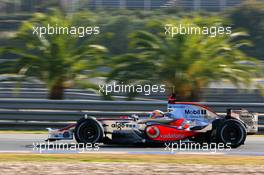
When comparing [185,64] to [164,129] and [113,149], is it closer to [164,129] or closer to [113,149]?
[164,129]

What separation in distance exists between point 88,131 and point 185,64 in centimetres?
692

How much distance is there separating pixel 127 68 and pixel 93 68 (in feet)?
3.28

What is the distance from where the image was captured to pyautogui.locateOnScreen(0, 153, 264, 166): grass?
10.2 m

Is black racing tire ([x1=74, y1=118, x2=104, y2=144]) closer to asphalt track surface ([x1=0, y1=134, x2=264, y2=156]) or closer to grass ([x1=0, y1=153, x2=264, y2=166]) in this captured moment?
asphalt track surface ([x1=0, y1=134, x2=264, y2=156])

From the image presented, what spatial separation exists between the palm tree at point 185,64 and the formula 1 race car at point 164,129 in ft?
19.6

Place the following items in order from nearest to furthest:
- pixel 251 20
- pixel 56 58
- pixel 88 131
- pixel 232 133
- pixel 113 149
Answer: pixel 113 149 → pixel 88 131 → pixel 232 133 → pixel 56 58 → pixel 251 20

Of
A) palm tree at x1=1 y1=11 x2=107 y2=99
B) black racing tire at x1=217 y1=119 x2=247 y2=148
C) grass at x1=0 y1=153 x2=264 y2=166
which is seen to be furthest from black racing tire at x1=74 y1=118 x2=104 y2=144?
palm tree at x1=1 y1=11 x2=107 y2=99

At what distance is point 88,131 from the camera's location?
1196 cm

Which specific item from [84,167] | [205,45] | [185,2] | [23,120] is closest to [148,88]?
[205,45]

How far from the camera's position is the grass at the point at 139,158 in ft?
33.3

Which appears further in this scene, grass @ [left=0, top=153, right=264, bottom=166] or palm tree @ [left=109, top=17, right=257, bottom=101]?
palm tree @ [left=109, top=17, right=257, bottom=101]

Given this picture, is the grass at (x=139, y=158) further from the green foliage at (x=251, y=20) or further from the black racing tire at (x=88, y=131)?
the green foliage at (x=251, y=20)

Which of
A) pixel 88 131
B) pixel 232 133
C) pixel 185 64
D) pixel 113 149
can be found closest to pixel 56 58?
pixel 185 64

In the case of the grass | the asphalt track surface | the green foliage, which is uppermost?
the green foliage
